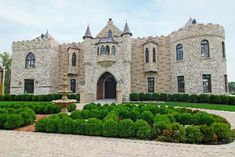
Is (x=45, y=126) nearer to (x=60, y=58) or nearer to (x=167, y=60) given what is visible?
(x=167, y=60)

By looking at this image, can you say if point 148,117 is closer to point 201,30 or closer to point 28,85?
point 201,30

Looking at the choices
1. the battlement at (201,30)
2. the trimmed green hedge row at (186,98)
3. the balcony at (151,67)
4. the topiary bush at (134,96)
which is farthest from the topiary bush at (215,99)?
the topiary bush at (134,96)

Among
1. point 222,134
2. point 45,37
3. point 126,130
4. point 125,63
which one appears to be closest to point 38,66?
point 45,37

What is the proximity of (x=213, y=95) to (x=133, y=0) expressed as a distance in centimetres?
1349

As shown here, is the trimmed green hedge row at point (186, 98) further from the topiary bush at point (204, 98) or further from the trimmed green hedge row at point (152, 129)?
the trimmed green hedge row at point (152, 129)

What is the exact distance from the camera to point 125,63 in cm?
2461

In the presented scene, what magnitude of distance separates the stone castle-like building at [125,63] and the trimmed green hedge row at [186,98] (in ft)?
4.16

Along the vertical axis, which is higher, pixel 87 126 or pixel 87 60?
pixel 87 60

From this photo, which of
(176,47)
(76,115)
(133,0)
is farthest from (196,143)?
(176,47)

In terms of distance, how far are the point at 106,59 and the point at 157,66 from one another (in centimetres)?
662

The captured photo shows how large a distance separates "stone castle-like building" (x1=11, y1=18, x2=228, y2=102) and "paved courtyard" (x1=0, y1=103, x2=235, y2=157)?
52.8 feet

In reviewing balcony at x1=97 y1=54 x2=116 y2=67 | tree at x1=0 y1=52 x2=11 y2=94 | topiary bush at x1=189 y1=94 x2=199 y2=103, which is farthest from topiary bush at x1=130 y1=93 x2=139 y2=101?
tree at x1=0 y1=52 x2=11 y2=94

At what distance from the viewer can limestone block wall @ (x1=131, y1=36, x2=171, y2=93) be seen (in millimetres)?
25188

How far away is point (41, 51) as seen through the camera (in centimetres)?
2769
